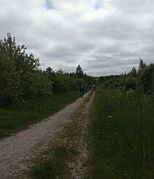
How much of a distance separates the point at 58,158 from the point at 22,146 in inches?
98.5

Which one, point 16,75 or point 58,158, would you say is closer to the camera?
point 58,158

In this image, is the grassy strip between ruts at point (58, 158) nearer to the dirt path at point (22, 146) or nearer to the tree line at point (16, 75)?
the dirt path at point (22, 146)

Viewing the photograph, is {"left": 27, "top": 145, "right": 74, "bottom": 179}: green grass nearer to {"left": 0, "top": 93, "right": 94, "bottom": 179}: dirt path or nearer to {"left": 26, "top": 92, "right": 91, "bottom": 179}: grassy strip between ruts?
{"left": 26, "top": 92, "right": 91, "bottom": 179}: grassy strip between ruts

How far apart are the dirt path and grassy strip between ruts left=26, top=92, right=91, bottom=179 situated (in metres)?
0.36

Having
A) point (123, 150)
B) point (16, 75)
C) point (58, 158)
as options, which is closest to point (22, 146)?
point (58, 158)

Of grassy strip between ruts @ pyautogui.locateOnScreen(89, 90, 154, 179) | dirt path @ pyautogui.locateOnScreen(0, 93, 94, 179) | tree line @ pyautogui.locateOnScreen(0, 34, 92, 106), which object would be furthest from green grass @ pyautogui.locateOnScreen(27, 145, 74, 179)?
tree line @ pyautogui.locateOnScreen(0, 34, 92, 106)

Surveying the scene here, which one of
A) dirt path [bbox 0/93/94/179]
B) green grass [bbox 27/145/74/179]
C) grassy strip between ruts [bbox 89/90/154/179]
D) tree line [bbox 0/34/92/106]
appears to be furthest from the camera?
tree line [bbox 0/34/92/106]

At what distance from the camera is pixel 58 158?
37.4ft

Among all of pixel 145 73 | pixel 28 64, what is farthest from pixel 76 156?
pixel 145 73

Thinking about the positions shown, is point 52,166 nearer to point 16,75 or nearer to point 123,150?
point 123,150

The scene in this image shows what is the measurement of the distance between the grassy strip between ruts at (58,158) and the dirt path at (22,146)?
0.36 m

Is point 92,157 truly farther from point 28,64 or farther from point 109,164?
point 28,64

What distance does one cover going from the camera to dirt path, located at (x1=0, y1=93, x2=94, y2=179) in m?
10.4

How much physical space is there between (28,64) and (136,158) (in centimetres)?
2753
